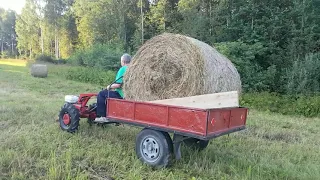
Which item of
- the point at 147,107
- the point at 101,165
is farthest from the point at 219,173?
the point at 101,165

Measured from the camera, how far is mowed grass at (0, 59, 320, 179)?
396cm

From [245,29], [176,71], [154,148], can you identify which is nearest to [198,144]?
[154,148]

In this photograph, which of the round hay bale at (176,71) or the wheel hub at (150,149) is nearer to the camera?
the wheel hub at (150,149)

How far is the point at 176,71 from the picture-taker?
474cm

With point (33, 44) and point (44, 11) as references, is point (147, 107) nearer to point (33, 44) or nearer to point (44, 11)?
point (44, 11)

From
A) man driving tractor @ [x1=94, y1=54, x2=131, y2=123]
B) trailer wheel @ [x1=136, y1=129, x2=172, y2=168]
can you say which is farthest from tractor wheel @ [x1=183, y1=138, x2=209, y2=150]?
man driving tractor @ [x1=94, y1=54, x2=131, y2=123]

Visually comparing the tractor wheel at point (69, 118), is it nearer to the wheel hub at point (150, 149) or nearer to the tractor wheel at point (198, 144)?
the wheel hub at point (150, 149)

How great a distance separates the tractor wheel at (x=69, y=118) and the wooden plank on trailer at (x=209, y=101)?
2.03 m

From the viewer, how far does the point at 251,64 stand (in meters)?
14.5

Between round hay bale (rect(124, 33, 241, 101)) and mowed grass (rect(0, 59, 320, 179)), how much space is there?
1.00 meters

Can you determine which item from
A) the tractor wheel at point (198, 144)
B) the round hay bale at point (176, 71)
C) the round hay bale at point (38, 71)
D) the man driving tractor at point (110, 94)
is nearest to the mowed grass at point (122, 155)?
the tractor wheel at point (198, 144)

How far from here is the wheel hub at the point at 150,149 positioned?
169 inches

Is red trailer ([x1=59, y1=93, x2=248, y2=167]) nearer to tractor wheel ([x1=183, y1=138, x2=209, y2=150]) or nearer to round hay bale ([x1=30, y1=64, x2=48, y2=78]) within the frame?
tractor wheel ([x1=183, y1=138, x2=209, y2=150])

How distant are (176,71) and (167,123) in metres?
0.97
